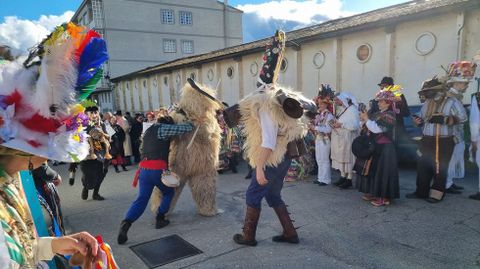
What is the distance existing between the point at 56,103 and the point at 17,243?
600mm

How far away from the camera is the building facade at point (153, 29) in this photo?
31266mm

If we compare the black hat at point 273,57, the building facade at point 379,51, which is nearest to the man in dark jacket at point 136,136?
the building facade at point 379,51

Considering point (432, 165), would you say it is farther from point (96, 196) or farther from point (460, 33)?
point (96, 196)

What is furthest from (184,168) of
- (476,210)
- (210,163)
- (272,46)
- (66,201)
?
(476,210)

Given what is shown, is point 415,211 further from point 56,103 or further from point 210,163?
point 56,103

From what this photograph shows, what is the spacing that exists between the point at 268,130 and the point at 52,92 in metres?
2.23

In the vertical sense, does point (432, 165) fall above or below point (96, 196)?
above

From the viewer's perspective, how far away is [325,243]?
3639mm

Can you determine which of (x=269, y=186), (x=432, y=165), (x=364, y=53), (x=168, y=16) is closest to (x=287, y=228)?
(x=269, y=186)

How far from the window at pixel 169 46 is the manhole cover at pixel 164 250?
33774 millimetres

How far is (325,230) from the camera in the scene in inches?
158

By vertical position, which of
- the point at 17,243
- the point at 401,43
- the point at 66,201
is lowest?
the point at 66,201

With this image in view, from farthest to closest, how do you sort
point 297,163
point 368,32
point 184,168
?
point 368,32 → point 297,163 → point 184,168

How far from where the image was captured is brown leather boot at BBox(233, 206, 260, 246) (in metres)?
3.59
